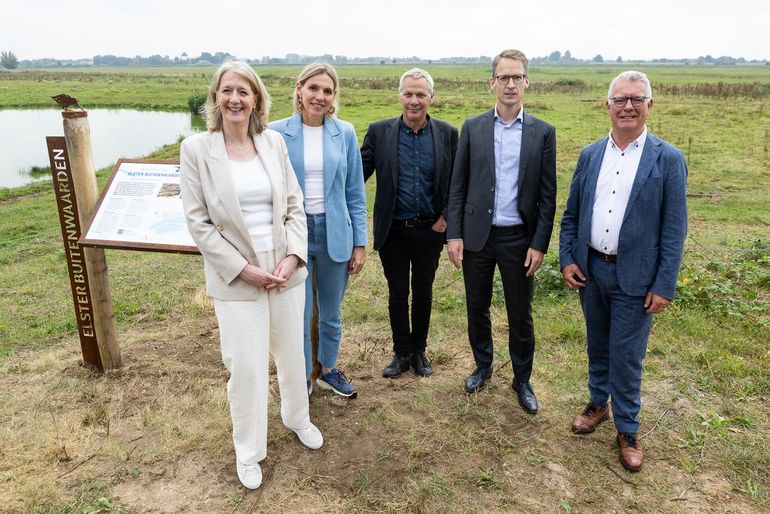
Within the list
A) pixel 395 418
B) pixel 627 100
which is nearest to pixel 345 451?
pixel 395 418

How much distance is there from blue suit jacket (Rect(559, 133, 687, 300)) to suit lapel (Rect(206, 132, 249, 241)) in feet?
6.87

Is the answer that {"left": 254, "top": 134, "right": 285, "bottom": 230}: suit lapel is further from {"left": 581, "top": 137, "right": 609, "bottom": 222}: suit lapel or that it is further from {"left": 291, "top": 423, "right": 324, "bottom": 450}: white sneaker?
{"left": 581, "top": 137, "right": 609, "bottom": 222}: suit lapel

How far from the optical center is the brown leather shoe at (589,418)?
11.8 ft

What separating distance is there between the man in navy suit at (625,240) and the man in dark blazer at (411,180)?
37.4 inches

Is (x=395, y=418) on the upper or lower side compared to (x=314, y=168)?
lower

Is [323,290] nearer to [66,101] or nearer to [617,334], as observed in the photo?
[617,334]

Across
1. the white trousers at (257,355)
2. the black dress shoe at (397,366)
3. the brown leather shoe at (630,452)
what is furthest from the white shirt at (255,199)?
the brown leather shoe at (630,452)

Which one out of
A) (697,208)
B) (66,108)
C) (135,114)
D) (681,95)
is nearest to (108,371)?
(66,108)

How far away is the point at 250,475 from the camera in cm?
312

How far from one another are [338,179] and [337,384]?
1.56 meters

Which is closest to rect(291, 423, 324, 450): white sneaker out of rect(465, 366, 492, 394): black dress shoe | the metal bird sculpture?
rect(465, 366, 492, 394): black dress shoe

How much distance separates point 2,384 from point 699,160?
50.6 feet

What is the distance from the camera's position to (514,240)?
3635 mm

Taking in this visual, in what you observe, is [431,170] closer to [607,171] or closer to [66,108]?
[607,171]
